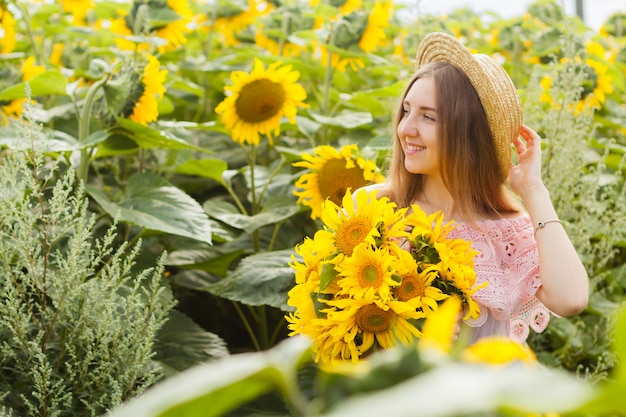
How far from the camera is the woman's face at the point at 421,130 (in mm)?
1449

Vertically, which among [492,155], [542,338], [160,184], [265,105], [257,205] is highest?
[492,155]

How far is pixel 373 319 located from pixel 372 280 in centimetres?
7

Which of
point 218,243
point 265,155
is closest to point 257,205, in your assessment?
point 218,243

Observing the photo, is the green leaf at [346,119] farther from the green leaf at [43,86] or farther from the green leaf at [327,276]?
the green leaf at [327,276]

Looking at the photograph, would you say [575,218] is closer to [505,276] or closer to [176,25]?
[505,276]

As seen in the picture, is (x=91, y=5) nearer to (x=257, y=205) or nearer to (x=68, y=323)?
(x=257, y=205)

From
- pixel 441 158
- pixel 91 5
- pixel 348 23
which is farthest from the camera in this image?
pixel 91 5

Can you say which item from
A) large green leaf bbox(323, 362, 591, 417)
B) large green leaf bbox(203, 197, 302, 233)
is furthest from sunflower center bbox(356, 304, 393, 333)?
large green leaf bbox(323, 362, 591, 417)

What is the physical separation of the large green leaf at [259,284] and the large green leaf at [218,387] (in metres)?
1.29

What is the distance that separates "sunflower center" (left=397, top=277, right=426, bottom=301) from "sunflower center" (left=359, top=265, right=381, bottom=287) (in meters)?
0.05

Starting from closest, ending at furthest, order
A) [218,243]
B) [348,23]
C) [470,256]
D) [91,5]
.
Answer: [470,256] → [218,243] → [348,23] → [91,5]

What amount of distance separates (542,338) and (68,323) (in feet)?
3.89

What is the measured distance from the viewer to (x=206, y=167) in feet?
6.99

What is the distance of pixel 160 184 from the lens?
1935 millimetres
